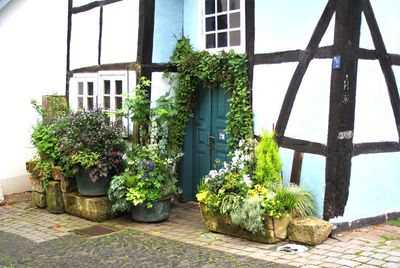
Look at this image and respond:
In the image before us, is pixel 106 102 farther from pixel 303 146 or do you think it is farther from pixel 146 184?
pixel 303 146

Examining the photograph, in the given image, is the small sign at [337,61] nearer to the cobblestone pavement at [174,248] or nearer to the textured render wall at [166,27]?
the cobblestone pavement at [174,248]

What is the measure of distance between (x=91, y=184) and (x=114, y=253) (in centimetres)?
194

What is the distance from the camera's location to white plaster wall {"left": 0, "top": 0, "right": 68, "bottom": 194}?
10195mm

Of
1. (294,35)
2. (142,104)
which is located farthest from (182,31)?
(294,35)

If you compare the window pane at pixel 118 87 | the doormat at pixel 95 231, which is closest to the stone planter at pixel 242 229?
the doormat at pixel 95 231

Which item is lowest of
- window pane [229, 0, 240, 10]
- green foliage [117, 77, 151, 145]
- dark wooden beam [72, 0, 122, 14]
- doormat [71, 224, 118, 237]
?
doormat [71, 224, 118, 237]

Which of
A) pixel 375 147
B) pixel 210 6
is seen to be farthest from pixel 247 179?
pixel 210 6

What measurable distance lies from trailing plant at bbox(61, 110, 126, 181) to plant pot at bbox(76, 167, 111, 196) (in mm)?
117

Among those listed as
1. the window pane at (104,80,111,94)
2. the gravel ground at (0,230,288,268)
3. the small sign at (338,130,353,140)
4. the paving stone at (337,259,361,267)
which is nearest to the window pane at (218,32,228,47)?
the window pane at (104,80,111,94)

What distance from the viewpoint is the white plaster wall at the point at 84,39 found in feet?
31.4

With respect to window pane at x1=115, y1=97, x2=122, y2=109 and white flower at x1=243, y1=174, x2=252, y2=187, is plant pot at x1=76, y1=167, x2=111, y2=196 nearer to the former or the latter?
window pane at x1=115, y1=97, x2=122, y2=109

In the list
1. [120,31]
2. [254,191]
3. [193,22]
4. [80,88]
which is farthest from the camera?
[80,88]

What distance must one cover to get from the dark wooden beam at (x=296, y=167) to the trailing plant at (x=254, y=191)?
174mm

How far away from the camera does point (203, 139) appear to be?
28.2 ft
